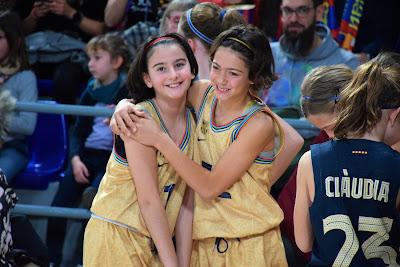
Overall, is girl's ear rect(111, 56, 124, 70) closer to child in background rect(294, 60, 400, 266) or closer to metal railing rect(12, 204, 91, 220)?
metal railing rect(12, 204, 91, 220)

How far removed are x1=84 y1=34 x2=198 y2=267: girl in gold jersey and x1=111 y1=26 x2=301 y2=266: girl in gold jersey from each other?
95 millimetres

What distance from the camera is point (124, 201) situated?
3.29m

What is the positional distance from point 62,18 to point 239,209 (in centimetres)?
310

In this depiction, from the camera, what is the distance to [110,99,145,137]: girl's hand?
127 inches

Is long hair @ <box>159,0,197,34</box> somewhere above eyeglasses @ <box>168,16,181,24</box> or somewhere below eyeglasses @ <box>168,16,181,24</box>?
above

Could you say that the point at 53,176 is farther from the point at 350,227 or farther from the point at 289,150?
the point at 350,227

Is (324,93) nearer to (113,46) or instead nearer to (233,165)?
(233,165)

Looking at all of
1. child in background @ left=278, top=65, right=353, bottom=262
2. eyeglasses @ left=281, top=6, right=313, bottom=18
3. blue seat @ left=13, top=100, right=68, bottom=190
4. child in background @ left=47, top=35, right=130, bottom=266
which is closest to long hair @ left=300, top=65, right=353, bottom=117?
child in background @ left=278, top=65, right=353, bottom=262

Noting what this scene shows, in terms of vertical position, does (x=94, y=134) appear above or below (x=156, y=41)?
below

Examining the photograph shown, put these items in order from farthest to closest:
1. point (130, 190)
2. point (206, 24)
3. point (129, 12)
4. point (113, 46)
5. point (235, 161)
A: point (129, 12) < point (113, 46) < point (206, 24) < point (130, 190) < point (235, 161)

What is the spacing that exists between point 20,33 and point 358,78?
3.06 metres

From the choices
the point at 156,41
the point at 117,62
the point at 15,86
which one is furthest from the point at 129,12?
the point at 156,41

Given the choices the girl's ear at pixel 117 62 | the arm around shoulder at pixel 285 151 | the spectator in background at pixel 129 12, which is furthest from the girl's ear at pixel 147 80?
the spectator in background at pixel 129 12

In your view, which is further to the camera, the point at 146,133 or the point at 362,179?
the point at 146,133
